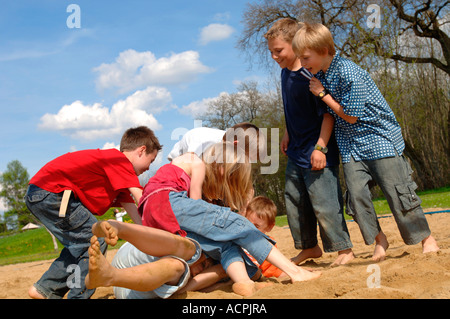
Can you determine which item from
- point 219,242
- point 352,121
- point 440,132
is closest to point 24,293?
point 219,242

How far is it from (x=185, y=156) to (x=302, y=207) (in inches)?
46.7

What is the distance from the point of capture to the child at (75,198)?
9.71 ft

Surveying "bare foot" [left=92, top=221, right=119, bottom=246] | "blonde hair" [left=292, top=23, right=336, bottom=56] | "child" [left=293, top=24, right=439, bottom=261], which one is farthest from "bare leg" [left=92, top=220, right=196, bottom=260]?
"blonde hair" [left=292, top=23, right=336, bottom=56]

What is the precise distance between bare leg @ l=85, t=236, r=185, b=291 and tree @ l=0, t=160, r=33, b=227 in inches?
1256

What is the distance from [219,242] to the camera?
2611mm

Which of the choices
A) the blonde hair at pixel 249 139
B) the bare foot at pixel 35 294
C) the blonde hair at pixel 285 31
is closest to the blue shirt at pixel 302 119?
the blonde hair at pixel 285 31

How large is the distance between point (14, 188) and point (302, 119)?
33679mm

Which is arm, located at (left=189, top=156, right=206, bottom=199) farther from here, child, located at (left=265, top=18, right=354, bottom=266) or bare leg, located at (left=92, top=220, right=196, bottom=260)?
child, located at (left=265, top=18, right=354, bottom=266)

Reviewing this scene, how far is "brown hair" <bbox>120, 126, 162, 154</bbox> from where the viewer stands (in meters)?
3.52

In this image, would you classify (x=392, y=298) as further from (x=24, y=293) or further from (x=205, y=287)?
(x=24, y=293)

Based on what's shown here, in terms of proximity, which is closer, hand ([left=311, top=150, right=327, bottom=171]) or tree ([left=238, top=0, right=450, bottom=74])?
hand ([left=311, top=150, right=327, bottom=171])

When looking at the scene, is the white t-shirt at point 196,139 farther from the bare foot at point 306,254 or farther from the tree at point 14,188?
the tree at point 14,188

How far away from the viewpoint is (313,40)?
2992 mm
